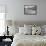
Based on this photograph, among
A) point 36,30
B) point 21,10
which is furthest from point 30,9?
point 36,30

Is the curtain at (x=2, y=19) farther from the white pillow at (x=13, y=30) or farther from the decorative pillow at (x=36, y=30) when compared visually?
the decorative pillow at (x=36, y=30)

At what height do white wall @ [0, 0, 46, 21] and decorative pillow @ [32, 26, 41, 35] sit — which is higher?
white wall @ [0, 0, 46, 21]

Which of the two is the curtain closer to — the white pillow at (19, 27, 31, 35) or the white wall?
the white wall

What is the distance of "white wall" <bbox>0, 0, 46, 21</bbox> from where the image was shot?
4.84m

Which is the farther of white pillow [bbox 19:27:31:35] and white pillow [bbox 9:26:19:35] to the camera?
white pillow [bbox 9:26:19:35]

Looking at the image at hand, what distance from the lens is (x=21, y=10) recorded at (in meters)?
4.86

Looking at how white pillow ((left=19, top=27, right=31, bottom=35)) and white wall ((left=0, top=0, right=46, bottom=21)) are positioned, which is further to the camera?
white wall ((left=0, top=0, right=46, bottom=21))

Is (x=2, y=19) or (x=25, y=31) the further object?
(x=2, y=19)

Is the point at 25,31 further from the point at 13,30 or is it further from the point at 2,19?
the point at 2,19

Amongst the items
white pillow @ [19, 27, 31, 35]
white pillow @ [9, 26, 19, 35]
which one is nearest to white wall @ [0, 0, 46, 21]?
white pillow @ [9, 26, 19, 35]

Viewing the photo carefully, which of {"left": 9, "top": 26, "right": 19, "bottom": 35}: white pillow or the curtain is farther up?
the curtain

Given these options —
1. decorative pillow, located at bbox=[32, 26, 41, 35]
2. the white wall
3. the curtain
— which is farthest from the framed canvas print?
the curtain

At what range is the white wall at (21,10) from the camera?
4836 millimetres

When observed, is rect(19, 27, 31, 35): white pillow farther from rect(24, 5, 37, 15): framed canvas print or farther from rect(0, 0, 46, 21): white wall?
rect(24, 5, 37, 15): framed canvas print
